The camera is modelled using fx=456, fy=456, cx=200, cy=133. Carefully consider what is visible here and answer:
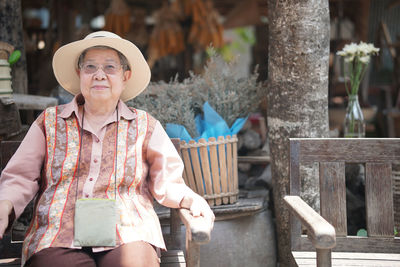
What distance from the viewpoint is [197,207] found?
2.05 m

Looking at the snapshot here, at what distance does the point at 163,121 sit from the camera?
2996 mm

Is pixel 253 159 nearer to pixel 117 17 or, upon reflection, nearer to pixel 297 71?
pixel 297 71

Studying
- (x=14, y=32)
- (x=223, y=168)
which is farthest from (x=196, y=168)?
(x=14, y=32)

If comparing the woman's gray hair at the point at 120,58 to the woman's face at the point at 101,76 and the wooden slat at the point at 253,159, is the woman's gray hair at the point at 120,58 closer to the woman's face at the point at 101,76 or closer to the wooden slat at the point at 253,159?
the woman's face at the point at 101,76

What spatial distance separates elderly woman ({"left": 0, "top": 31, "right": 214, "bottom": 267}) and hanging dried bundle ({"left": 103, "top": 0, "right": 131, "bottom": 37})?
564cm

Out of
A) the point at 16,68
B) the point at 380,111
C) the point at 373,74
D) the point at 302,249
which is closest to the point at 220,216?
the point at 302,249

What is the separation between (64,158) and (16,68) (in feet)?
6.52

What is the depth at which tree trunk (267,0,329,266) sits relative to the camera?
2.76m

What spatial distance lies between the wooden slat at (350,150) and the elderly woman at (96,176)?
66cm

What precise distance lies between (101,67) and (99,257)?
2.92 ft

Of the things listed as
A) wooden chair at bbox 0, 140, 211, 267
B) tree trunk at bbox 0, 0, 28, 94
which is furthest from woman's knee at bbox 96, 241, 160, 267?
tree trunk at bbox 0, 0, 28, 94

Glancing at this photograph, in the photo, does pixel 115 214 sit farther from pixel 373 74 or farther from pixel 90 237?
pixel 373 74

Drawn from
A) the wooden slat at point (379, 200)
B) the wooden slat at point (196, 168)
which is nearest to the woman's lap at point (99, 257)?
the wooden slat at point (196, 168)

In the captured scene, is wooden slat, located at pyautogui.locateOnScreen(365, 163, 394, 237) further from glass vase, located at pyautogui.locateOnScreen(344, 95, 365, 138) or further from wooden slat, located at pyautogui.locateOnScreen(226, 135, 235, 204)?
glass vase, located at pyautogui.locateOnScreen(344, 95, 365, 138)
